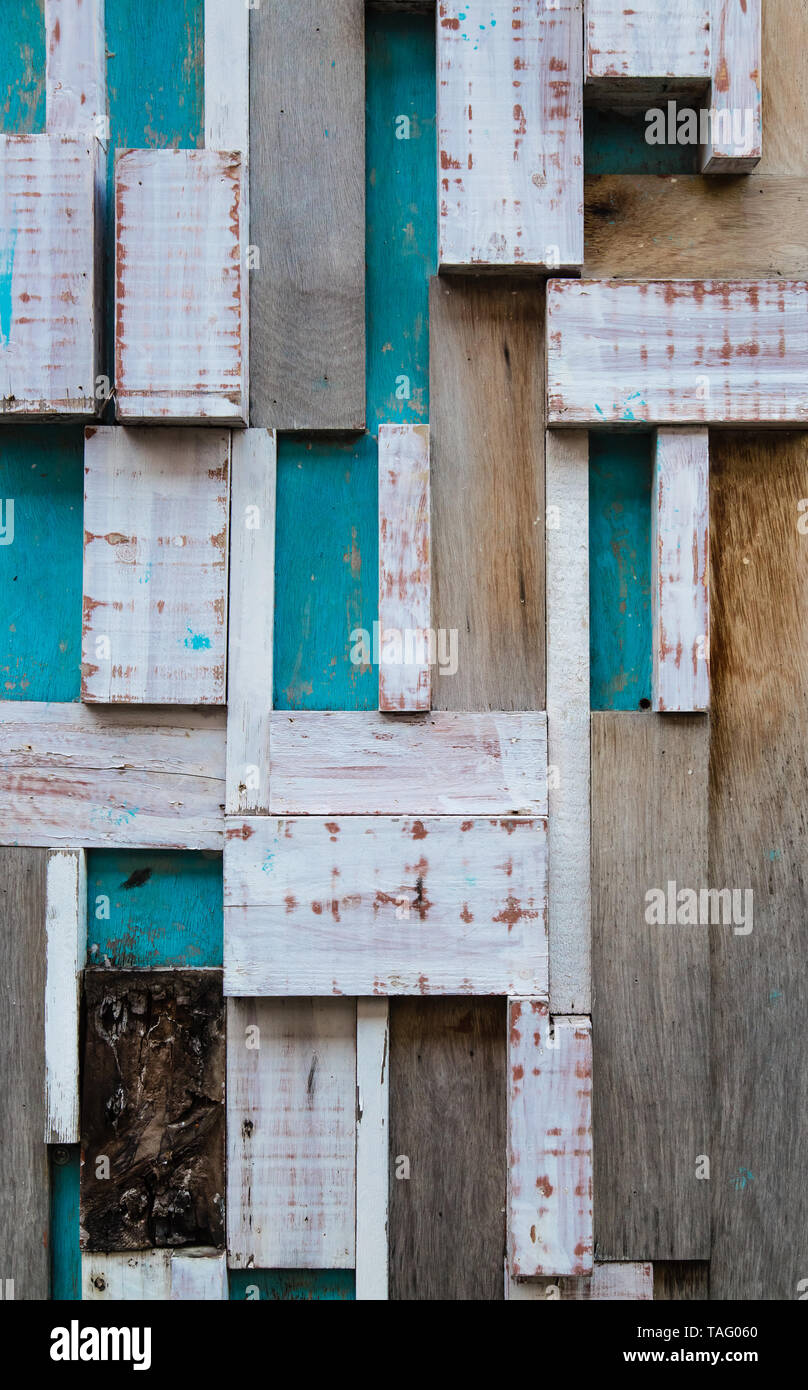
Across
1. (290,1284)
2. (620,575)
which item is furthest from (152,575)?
(290,1284)

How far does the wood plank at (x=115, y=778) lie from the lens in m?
1.31

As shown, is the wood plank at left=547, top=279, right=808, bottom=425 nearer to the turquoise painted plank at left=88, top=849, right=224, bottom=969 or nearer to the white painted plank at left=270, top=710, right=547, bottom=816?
the white painted plank at left=270, top=710, right=547, bottom=816

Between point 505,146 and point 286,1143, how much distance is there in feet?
4.70

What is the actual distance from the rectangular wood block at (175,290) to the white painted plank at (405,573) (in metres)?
0.24

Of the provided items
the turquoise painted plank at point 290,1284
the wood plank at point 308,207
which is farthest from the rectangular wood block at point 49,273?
the turquoise painted plank at point 290,1284

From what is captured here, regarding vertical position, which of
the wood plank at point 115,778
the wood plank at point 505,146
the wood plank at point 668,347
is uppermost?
the wood plank at point 505,146

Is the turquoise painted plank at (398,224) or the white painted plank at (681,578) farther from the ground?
the turquoise painted plank at (398,224)

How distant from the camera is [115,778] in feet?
4.31

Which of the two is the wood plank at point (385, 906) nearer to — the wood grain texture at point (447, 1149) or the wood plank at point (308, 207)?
the wood grain texture at point (447, 1149)

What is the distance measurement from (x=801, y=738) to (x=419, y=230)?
927 mm

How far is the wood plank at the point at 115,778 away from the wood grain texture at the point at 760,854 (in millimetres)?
748

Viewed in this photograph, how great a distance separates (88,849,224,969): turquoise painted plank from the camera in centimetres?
134

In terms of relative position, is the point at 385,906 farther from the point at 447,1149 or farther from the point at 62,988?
the point at 62,988

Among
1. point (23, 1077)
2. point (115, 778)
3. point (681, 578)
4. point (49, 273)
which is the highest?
point (49, 273)
